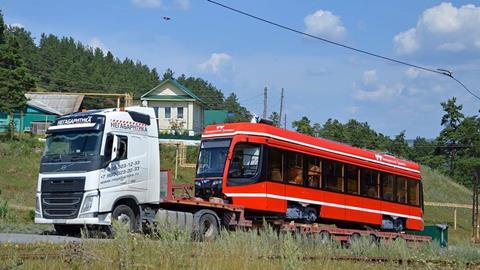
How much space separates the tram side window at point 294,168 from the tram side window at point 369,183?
12.9ft

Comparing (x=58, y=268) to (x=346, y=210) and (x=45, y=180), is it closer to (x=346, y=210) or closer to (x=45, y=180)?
(x=45, y=180)

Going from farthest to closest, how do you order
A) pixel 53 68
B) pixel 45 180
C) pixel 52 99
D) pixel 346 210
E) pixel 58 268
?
pixel 53 68
pixel 52 99
pixel 346 210
pixel 45 180
pixel 58 268

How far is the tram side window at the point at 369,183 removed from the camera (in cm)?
2362

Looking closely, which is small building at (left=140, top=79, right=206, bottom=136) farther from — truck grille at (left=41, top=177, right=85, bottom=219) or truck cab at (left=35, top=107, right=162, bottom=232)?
truck grille at (left=41, top=177, right=85, bottom=219)

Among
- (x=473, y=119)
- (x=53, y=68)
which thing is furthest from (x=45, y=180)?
(x=53, y=68)

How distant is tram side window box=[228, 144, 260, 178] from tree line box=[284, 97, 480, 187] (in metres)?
56.6

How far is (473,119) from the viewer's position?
8344 cm

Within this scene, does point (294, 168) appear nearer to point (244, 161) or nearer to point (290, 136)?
point (290, 136)

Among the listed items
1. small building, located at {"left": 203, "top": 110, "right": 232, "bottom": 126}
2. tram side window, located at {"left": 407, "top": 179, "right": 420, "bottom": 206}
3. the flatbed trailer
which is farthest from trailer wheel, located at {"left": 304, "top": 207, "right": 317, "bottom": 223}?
small building, located at {"left": 203, "top": 110, "right": 232, "bottom": 126}

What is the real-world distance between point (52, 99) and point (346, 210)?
63.2 metres

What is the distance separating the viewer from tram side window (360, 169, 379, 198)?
23625 millimetres

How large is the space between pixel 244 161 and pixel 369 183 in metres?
6.70

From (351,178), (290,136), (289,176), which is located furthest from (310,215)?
(351,178)

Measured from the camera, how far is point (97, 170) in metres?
16.6
